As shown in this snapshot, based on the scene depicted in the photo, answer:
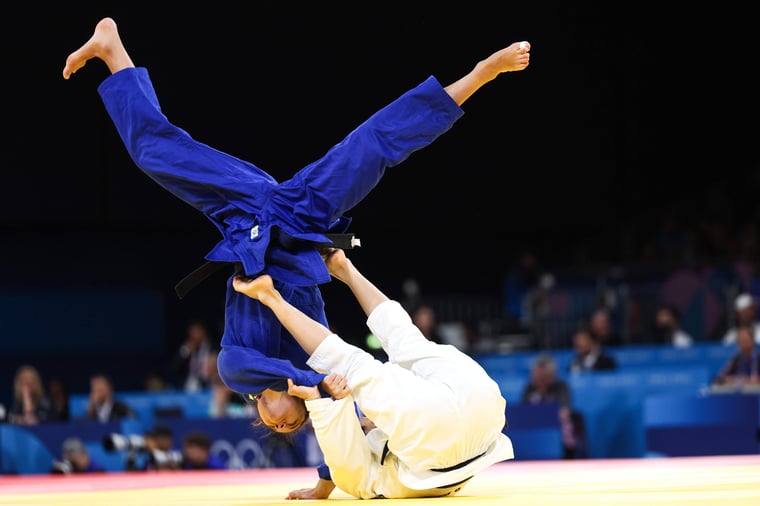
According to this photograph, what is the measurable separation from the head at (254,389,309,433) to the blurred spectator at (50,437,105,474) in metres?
3.76

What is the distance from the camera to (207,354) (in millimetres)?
9781

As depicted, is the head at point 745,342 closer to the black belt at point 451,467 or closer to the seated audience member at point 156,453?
the seated audience member at point 156,453

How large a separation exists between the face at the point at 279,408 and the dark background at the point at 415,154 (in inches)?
296

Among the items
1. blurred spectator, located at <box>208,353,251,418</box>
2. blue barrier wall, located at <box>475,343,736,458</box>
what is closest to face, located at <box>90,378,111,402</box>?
blurred spectator, located at <box>208,353,251,418</box>

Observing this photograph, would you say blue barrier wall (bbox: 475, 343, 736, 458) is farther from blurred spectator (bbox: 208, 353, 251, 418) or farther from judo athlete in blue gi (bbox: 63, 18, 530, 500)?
judo athlete in blue gi (bbox: 63, 18, 530, 500)

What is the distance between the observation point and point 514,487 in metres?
3.80

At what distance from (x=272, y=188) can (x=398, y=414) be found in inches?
34.8

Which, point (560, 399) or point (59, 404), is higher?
point (59, 404)

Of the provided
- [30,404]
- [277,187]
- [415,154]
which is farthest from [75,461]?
[415,154]

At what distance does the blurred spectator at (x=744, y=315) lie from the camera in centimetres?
831

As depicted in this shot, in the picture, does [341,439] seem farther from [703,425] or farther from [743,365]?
[743,365]

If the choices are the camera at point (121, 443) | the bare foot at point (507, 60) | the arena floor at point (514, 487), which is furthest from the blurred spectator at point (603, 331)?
the bare foot at point (507, 60)

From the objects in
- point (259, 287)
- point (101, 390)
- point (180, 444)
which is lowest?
point (180, 444)

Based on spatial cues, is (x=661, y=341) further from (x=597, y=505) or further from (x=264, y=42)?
(x=597, y=505)
